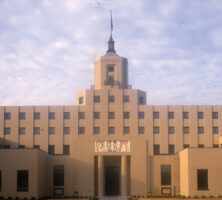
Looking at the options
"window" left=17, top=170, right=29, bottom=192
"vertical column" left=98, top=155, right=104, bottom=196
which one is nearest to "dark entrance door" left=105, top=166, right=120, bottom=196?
"vertical column" left=98, top=155, right=104, bottom=196

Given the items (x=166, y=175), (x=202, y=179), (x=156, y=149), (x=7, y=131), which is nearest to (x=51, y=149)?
(x=7, y=131)

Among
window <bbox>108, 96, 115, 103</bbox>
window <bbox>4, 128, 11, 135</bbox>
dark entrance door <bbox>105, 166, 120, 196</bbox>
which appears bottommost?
dark entrance door <bbox>105, 166, 120, 196</bbox>

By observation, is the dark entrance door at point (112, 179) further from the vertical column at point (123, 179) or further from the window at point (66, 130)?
the window at point (66, 130)

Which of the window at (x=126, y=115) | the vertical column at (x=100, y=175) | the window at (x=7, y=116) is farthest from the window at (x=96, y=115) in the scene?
the vertical column at (x=100, y=175)

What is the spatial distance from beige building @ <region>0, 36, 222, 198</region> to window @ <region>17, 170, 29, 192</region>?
124 millimetres

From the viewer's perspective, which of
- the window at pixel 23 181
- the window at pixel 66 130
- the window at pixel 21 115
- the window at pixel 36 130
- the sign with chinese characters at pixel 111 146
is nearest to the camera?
the window at pixel 23 181

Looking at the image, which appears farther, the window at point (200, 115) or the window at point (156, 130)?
the window at point (200, 115)

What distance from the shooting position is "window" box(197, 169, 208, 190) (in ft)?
183

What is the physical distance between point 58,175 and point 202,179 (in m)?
19.6

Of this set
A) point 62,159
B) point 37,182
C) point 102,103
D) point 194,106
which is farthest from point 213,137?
point 37,182

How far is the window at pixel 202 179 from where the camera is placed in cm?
5569

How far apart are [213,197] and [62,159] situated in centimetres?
2085

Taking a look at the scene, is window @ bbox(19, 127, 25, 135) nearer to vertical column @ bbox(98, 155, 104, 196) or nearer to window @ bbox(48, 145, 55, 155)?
window @ bbox(48, 145, 55, 155)

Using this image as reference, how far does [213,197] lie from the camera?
55406 millimetres
